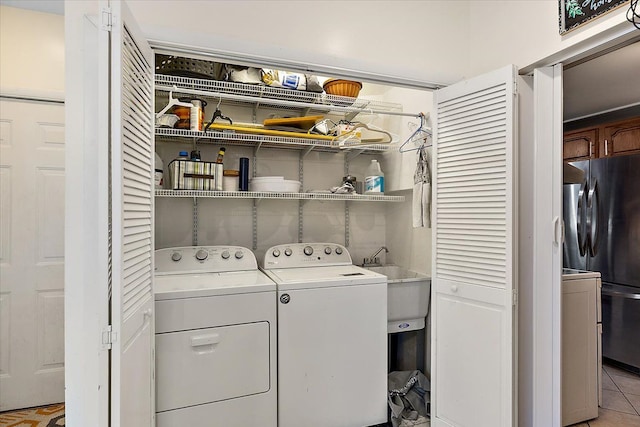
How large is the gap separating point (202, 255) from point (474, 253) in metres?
1.63

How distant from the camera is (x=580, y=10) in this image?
146cm

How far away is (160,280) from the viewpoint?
2027 mm

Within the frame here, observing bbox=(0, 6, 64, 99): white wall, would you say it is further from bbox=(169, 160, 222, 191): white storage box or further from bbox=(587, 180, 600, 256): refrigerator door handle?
bbox=(587, 180, 600, 256): refrigerator door handle

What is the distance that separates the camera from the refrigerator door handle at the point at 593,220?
3246 millimetres

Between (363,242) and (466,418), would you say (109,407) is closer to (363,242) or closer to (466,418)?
(466,418)

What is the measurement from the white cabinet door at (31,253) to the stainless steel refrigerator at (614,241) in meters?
4.29

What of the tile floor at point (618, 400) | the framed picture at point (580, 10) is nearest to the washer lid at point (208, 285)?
the framed picture at point (580, 10)

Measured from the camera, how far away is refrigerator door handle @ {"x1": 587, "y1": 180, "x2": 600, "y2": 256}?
3246mm

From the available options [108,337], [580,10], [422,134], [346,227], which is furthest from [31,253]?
[580,10]

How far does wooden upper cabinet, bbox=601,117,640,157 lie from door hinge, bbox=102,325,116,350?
430 centimetres

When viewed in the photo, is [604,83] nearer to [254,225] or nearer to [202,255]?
[254,225]

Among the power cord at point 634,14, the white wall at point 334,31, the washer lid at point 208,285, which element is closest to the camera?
the power cord at point 634,14

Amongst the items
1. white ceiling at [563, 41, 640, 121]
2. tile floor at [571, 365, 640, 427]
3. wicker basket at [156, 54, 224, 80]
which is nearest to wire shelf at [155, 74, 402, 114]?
wicker basket at [156, 54, 224, 80]

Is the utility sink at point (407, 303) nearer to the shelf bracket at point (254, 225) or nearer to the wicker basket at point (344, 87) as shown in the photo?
the shelf bracket at point (254, 225)
